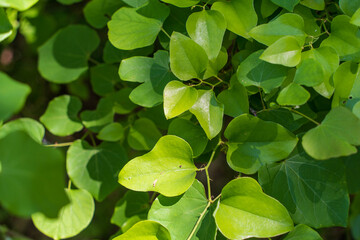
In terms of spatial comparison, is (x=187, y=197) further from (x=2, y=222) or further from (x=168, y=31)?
(x=2, y=222)

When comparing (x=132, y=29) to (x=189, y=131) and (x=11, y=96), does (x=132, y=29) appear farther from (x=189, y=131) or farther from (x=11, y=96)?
(x=11, y=96)

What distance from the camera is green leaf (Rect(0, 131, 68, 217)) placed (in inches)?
12.5

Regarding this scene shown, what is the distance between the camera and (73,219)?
83 centimetres

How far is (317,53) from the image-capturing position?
605 mm

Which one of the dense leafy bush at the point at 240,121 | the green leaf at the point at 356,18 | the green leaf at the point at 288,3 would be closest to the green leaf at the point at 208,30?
the dense leafy bush at the point at 240,121

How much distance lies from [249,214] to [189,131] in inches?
7.5

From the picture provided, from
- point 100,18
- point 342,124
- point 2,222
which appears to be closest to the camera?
point 342,124

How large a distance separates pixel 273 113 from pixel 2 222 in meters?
1.39

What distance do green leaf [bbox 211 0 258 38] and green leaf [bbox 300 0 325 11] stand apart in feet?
0.32

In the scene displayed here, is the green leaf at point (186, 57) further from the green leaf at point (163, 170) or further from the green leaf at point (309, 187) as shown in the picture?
the green leaf at point (309, 187)

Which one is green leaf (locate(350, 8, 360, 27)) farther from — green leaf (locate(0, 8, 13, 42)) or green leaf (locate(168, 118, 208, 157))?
green leaf (locate(0, 8, 13, 42))

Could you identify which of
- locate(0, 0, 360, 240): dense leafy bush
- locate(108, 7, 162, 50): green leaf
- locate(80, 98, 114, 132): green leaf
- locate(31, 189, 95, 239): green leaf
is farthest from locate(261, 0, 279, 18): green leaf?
locate(31, 189, 95, 239): green leaf

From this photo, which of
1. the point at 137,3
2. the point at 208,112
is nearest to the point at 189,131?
the point at 208,112

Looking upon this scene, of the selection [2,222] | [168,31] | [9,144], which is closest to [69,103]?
[168,31]
